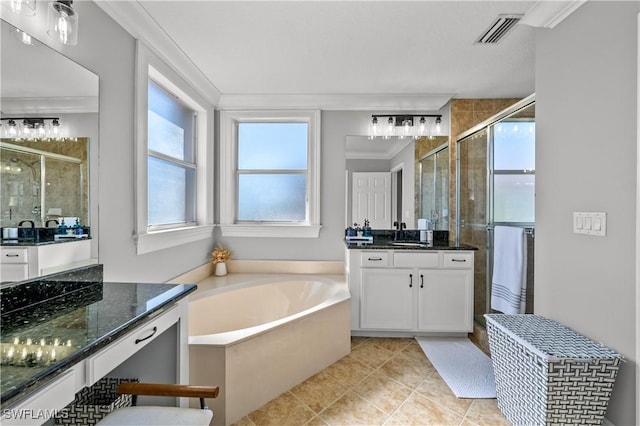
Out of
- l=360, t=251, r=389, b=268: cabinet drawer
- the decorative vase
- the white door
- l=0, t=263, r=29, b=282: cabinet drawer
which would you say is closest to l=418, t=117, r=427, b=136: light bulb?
the white door

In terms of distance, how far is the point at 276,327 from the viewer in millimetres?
1965

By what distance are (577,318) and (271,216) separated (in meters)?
2.66

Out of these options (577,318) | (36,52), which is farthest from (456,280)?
(36,52)

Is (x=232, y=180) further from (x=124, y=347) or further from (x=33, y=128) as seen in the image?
(x=124, y=347)

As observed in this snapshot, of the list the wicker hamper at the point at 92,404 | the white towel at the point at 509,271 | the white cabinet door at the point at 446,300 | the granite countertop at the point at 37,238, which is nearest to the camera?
the granite countertop at the point at 37,238

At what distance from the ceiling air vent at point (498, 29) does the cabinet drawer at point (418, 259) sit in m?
1.72

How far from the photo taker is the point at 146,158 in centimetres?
206

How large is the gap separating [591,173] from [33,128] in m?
2.46

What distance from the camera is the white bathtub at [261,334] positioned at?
1715 millimetres

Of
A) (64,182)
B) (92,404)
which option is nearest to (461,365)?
(92,404)

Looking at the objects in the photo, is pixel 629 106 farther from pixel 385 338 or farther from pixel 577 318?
pixel 385 338

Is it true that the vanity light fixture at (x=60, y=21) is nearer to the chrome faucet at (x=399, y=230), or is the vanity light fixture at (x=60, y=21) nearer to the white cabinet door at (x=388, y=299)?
the white cabinet door at (x=388, y=299)

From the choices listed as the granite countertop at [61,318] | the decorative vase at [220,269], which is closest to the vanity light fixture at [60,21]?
the granite countertop at [61,318]

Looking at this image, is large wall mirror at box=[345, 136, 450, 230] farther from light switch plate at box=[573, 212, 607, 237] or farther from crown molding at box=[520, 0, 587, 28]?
light switch plate at box=[573, 212, 607, 237]
